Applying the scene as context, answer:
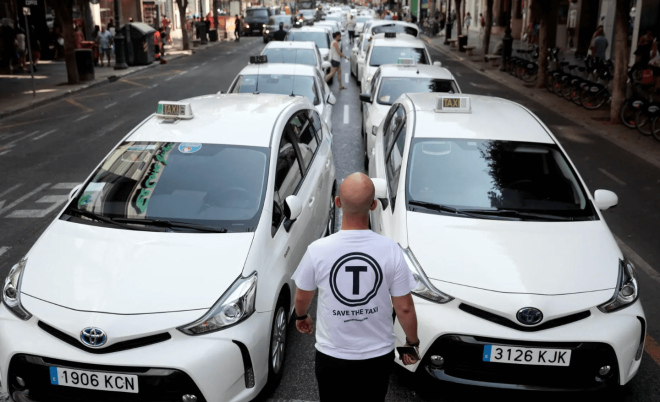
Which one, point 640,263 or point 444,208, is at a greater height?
point 444,208

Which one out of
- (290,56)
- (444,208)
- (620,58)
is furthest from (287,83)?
(620,58)

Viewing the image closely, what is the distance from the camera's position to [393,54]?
57.1 feet

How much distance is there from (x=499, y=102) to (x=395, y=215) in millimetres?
2542

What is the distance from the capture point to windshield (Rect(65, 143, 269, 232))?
16.0 ft

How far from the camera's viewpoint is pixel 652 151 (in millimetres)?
13133

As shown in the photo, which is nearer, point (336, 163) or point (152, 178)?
point (152, 178)

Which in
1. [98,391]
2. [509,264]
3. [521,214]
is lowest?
[98,391]

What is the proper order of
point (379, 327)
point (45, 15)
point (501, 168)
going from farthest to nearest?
point (45, 15) → point (501, 168) → point (379, 327)

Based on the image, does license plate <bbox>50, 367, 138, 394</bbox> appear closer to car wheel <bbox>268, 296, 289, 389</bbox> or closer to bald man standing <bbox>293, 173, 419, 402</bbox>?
car wheel <bbox>268, 296, 289, 389</bbox>

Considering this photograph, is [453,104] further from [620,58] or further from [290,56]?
[620,58]

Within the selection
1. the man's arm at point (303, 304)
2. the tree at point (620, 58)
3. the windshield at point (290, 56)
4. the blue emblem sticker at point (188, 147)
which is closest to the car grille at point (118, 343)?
the man's arm at point (303, 304)

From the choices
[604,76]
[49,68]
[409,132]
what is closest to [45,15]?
[49,68]

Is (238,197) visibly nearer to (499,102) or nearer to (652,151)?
(499,102)

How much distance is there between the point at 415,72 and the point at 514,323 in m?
8.58
